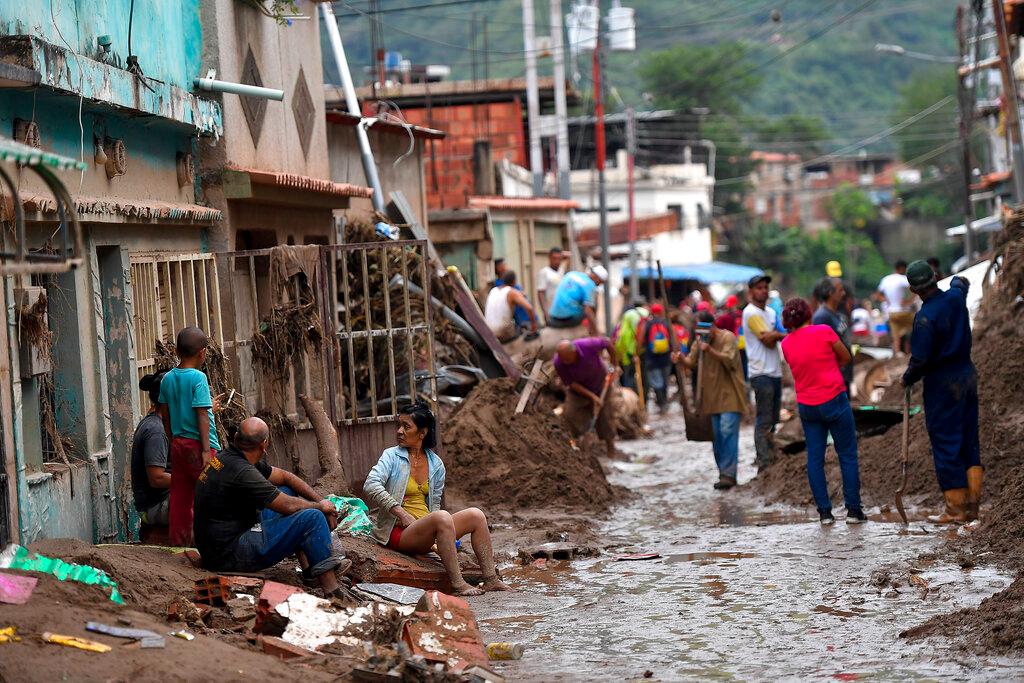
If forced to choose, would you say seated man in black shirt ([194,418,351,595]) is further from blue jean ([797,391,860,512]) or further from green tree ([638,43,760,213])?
green tree ([638,43,760,213])

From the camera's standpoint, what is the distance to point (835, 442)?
11422 millimetres

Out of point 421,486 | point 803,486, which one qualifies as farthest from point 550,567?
point 803,486

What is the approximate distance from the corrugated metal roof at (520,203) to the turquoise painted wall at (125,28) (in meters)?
12.7

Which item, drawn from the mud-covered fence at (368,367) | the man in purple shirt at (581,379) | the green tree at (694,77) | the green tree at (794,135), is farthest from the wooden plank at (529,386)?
the green tree at (794,135)

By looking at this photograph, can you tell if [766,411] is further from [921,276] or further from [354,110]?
[354,110]

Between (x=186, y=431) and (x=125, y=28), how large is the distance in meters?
3.10

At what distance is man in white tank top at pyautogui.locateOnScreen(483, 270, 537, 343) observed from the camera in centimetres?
1750

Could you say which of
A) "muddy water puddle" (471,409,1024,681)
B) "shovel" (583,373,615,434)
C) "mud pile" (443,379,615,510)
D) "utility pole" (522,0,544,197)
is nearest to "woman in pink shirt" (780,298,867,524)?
"muddy water puddle" (471,409,1024,681)

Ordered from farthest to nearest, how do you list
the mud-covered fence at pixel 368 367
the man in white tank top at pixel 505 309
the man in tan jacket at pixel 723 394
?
the man in white tank top at pixel 505 309
the man in tan jacket at pixel 723 394
the mud-covered fence at pixel 368 367

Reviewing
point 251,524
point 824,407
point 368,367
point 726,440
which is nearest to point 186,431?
point 251,524

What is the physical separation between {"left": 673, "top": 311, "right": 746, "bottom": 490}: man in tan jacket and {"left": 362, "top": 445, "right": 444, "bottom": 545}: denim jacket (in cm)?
527

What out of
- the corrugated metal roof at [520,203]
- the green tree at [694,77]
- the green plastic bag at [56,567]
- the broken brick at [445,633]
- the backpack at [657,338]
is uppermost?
the green tree at [694,77]

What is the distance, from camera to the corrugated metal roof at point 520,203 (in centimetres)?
2525

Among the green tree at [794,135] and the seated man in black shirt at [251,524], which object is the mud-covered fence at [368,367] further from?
the green tree at [794,135]
